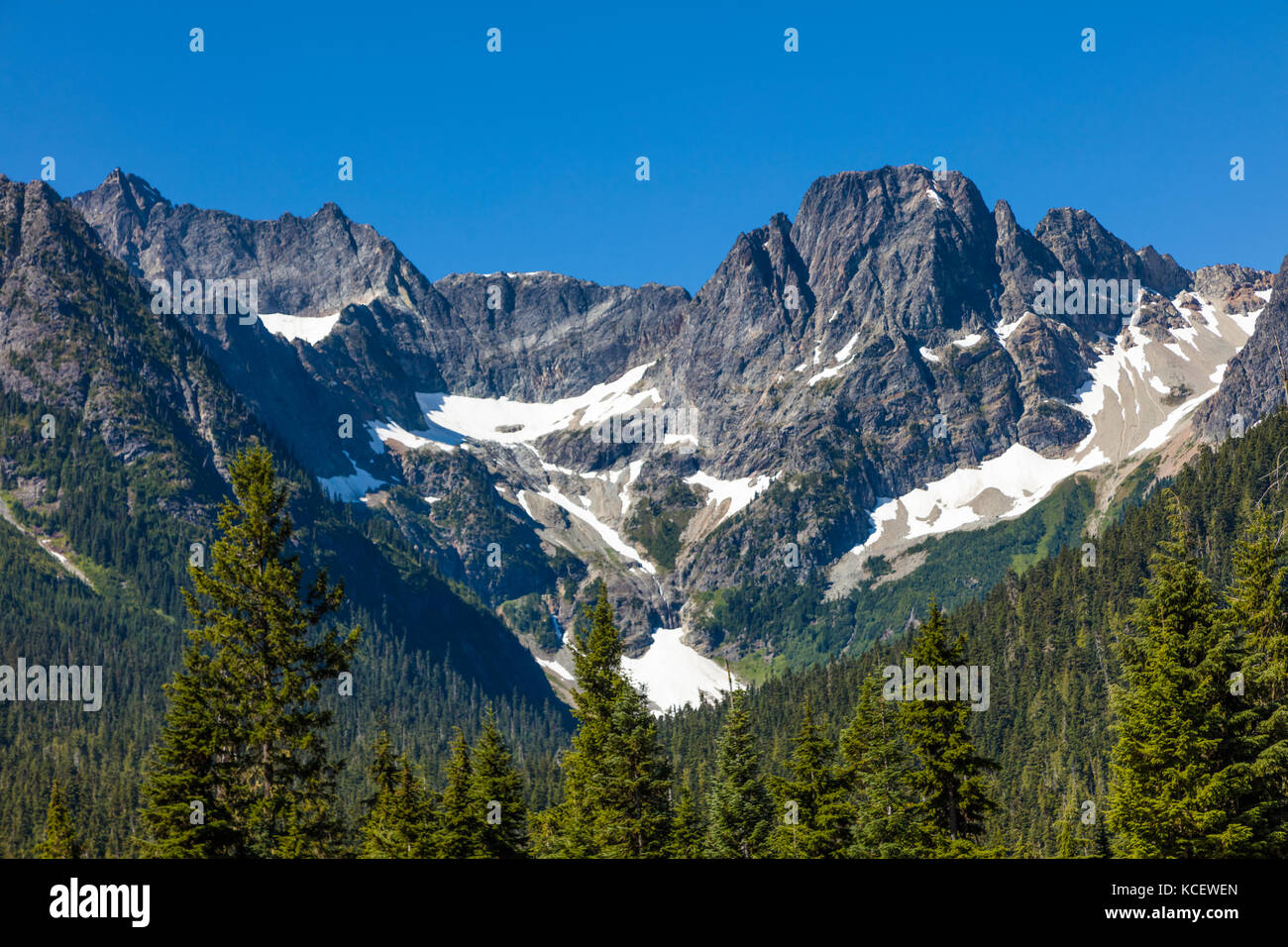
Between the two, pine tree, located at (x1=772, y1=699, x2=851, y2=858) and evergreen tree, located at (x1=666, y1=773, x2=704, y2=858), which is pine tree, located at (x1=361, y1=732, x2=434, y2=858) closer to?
evergreen tree, located at (x1=666, y1=773, x2=704, y2=858)

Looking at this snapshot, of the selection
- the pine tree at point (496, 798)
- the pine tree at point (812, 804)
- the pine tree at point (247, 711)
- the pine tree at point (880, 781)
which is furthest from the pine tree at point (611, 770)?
the pine tree at point (247, 711)

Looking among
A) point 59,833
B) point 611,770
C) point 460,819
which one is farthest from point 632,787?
point 59,833

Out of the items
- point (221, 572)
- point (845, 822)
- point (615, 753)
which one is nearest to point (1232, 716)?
point (845, 822)

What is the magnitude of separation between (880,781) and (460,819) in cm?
2005

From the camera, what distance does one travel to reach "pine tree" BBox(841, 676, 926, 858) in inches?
1784

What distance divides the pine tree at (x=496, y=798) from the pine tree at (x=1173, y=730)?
91.1ft

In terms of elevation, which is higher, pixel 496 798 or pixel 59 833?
pixel 496 798

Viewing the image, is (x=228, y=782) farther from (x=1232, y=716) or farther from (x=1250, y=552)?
(x=1250, y=552)

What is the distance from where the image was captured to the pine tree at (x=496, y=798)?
55.8 meters

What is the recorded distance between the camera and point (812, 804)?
51844mm

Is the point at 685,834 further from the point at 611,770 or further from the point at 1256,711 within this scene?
the point at 1256,711

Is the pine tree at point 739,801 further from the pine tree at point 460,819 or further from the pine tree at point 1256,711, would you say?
the pine tree at point 1256,711

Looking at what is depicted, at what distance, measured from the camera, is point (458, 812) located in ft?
185
